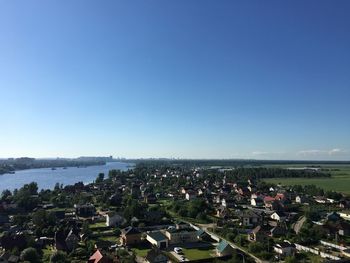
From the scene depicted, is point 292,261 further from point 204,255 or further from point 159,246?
point 159,246

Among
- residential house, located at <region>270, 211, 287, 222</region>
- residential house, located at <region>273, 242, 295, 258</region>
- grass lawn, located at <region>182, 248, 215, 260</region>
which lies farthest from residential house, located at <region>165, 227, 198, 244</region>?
residential house, located at <region>270, 211, 287, 222</region>

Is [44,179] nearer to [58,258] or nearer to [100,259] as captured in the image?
[58,258]

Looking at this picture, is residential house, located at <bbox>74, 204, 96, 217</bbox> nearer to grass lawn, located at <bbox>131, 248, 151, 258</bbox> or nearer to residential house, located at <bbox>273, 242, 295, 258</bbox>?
grass lawn, located at <bbox>131, 248, 151, 258</bbox>

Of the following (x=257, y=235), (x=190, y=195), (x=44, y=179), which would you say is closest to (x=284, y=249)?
(x=257, y=235)

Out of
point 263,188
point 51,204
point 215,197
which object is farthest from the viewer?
point 263,188

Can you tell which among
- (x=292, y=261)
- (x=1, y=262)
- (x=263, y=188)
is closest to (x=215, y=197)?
(x=263, y=188)

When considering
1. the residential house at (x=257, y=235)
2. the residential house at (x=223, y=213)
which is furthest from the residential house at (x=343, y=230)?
the residential house at (x=223, y=213)
